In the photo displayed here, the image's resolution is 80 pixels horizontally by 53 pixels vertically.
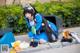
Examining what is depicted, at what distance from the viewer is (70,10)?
9.54m

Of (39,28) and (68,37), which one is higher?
(39,28)

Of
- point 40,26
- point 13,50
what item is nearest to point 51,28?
point 40,26

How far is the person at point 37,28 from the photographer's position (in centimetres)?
672

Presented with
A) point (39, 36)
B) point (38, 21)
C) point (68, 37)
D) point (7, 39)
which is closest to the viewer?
point (7, 39)

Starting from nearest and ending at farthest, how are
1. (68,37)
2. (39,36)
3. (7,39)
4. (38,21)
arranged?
(7,39) < (38,21) < (39,36) < (68,37)

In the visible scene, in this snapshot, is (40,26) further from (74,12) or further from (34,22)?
(74,12)

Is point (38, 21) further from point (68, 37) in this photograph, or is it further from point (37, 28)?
point (68, 37)

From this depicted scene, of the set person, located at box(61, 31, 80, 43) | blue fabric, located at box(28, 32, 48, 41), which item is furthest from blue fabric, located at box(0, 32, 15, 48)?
person, located at box(61, 31, 80, 43)

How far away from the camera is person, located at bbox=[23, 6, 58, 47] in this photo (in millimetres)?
6719

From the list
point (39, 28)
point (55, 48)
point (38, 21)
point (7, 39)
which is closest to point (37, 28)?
point (39, 28)

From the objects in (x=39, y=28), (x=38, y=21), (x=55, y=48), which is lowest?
(x=55, y=48)

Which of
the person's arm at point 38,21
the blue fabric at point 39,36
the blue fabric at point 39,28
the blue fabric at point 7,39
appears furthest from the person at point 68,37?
the blue fabric at point 7,39

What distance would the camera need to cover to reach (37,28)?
6.86m

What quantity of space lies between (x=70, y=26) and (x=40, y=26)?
9.23 feet
